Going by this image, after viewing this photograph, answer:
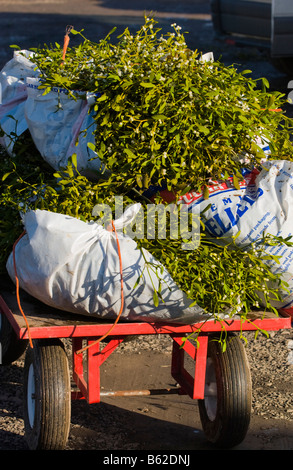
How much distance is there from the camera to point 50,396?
10.2 ft

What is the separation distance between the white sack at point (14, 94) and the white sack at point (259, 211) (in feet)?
4.09

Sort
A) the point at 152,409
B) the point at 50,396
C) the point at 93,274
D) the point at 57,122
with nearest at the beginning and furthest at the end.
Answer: the point at 93,274
the point at 50,396
the point at 57,122
the point at 152,409

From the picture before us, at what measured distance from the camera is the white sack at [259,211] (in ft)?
10.5

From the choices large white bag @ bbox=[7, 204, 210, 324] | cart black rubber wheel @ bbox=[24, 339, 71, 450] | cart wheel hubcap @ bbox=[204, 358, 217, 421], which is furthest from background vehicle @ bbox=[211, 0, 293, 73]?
cart black rubber wheel @ bbox=[24, 339, 71, 450]

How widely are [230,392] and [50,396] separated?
0.85m

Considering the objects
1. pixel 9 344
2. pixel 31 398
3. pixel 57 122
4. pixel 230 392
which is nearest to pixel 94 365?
pixel 31 398

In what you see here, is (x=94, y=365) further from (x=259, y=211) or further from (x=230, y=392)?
(x=259, y=211)

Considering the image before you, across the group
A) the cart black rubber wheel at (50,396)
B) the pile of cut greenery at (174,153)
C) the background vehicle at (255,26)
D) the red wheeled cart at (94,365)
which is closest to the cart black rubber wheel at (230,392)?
the red wheeled cart at (94,365)

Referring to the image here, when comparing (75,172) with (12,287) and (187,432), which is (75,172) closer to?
(12,287)

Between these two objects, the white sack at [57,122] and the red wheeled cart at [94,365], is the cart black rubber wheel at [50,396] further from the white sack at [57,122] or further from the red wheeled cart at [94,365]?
the white sack at [57,122]

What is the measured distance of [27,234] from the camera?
10.2 feet

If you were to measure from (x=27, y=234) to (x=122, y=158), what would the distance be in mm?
582
